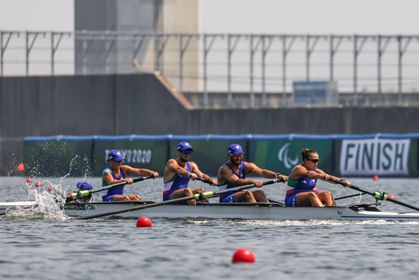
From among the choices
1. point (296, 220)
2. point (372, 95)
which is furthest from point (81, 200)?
point (372, 95)

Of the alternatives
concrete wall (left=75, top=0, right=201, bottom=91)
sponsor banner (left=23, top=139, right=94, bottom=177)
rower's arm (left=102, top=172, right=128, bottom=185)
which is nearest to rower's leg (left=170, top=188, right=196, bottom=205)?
rower's arm (left=102, top=172, right=128, bottom=185)

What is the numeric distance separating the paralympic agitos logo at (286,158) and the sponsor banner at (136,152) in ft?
17.9

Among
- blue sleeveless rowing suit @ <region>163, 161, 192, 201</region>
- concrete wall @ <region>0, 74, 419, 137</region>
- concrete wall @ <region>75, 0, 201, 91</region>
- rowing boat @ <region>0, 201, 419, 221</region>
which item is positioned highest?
concrete wall @ <region>75, 0, 201, 91</region>

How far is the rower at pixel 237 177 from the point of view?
29.5 m

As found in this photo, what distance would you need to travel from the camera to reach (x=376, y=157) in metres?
54.3

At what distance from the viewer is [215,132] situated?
69000 mm

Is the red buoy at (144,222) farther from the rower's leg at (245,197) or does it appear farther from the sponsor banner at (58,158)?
the sponsor banner at (58,158)

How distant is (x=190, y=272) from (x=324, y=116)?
47407 mm

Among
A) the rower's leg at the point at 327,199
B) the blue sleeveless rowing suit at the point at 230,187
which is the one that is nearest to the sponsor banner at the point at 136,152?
the blue sleeveless rowing suit at the point at 230,187

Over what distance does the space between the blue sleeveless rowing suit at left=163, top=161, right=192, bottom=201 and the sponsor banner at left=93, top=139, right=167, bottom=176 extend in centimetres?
2807

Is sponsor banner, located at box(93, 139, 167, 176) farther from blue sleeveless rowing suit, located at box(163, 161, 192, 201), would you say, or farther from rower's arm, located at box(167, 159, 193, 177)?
rower's arm, located at box(167, 159, 193, 177)

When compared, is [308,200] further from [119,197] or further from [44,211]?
[44,211]

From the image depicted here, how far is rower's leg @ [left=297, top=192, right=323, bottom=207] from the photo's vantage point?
94.2 feet

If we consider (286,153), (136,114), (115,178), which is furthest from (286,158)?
(115,178)
